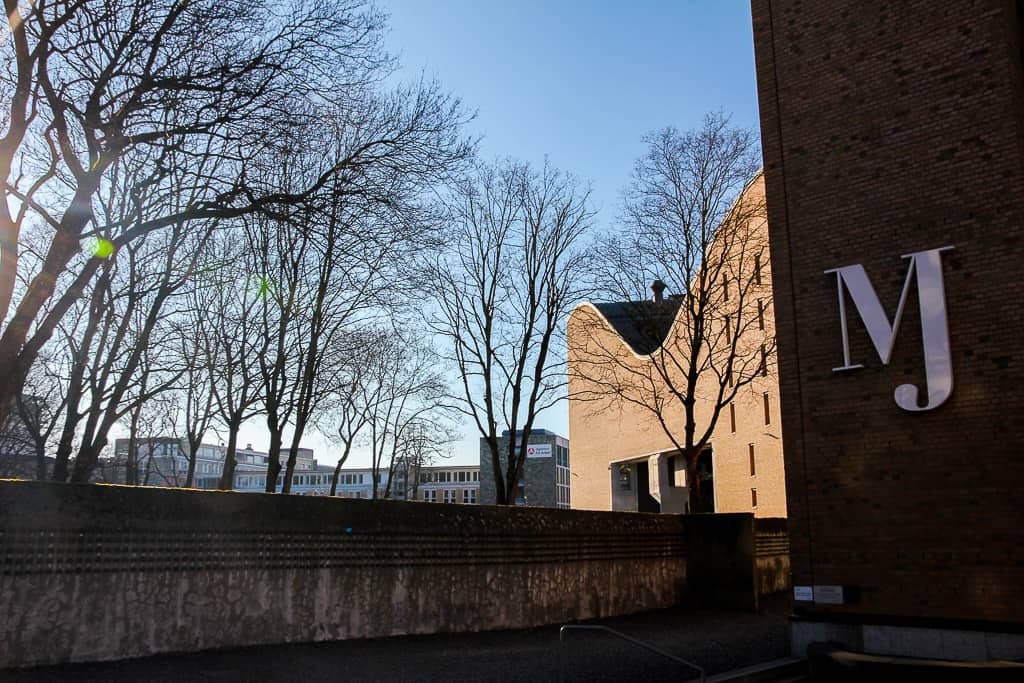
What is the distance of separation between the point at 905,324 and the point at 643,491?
3819 cm

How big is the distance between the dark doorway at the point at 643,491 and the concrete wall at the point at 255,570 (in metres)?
31.9

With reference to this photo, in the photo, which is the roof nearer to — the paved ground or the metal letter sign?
the paved ground

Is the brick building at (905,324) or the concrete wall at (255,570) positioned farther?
the brick building at (905,324)

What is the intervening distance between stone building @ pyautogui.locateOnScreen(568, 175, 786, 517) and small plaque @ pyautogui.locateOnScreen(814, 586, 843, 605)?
11.5 m

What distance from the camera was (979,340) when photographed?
35.0 feet

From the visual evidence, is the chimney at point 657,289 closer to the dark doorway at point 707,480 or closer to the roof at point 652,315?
the roof at point 652,315

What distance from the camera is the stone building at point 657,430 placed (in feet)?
85.3

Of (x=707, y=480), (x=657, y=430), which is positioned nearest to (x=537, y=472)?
(x=657, y=430)

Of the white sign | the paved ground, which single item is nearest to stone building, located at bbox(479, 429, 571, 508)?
the white sign

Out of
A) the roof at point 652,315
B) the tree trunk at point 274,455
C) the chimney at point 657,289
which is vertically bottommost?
the tree trunk at point 274,455

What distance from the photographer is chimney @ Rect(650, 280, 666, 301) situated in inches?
927

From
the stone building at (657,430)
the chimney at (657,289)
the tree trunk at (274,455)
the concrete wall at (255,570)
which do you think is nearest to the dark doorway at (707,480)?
the stone building at (657,430)

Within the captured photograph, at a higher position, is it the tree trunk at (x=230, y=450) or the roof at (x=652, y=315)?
the roof at (x=652, y=315)

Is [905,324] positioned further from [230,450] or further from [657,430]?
[657,430]
